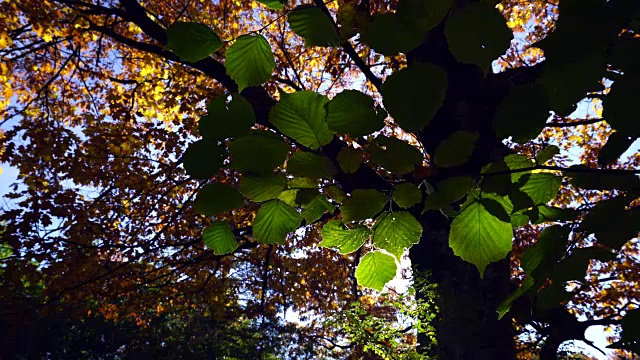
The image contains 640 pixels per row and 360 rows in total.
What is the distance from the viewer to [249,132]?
2.12 feet

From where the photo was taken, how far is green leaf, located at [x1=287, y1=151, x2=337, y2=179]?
0.70 m

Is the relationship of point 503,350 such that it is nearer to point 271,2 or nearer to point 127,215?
point 271,2

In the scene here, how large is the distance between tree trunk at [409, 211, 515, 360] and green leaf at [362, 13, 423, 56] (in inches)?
112

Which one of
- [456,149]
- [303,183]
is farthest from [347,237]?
[456,149]

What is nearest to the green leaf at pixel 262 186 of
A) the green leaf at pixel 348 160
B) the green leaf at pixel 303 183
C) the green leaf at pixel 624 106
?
the green leaf at pixel 303 183

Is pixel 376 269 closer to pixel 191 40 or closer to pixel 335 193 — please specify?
pixel 335 193

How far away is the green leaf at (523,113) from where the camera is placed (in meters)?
0.59

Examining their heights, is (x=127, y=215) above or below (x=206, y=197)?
above

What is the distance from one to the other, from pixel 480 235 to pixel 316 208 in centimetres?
34

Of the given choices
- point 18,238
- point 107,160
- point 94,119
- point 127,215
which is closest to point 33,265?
point 18,238

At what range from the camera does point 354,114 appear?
599 mm

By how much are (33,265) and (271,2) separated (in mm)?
10219

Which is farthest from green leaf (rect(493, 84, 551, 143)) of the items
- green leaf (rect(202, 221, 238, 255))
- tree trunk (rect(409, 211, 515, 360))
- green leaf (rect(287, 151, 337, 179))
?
tree trunk (rect(409, 211, 515, 360))

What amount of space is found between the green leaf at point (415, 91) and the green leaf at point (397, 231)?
32cm
